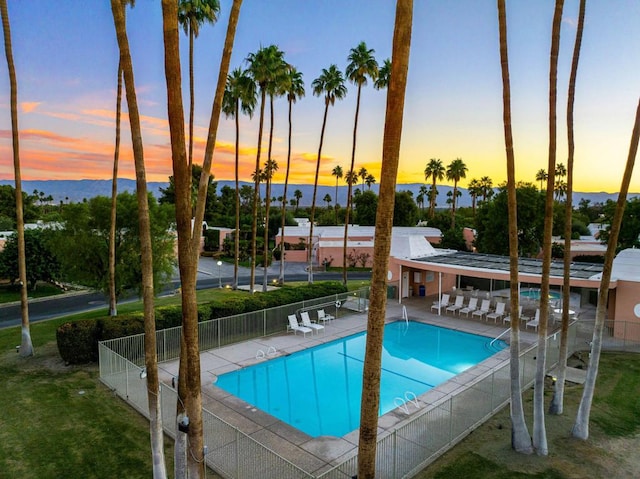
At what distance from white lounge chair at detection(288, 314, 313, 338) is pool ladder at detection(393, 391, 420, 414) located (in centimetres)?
667

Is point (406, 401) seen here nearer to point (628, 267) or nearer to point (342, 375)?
point (342, 375)

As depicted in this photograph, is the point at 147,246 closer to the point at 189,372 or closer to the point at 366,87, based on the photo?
the point at 189,372

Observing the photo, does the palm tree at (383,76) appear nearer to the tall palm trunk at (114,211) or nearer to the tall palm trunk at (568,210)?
the tall palm trunk at (114,211)

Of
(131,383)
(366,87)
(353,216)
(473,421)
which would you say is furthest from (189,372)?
(353,216)

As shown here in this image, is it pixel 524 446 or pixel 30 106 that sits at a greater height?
pixel 30 106

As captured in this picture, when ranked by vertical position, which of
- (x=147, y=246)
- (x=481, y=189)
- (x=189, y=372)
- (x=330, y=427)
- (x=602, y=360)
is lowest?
(x=330, y=427)

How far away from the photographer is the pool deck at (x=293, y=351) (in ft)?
35.4

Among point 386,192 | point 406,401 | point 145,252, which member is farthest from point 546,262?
point 145,252

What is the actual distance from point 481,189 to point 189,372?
274 ft

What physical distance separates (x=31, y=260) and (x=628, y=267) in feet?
129

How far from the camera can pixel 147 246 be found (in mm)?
8047

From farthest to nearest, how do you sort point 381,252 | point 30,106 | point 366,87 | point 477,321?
point 366,87 < point 30,106 < point 477,321 < point 381,252

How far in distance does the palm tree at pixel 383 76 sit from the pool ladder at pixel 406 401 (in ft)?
81.4

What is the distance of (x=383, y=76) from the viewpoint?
33.1 m
